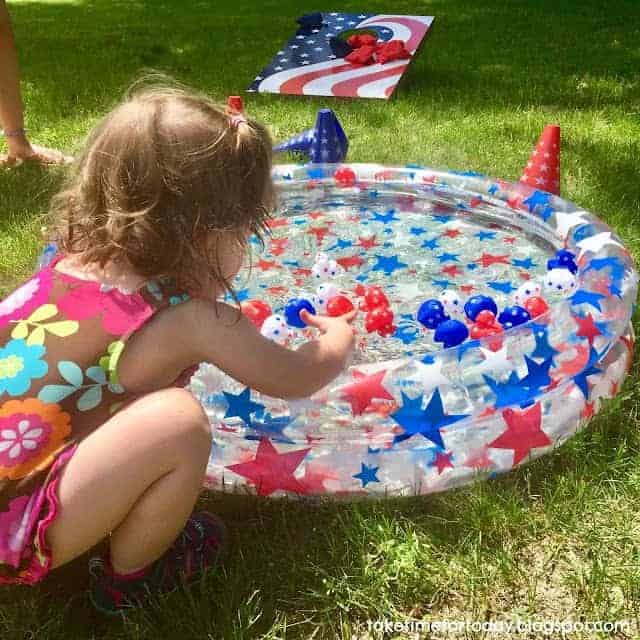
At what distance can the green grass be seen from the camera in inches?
60.9

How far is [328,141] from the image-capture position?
355cm

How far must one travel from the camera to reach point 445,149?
390 cm

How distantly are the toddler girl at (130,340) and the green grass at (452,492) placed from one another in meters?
0.23

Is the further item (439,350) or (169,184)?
(439,350)

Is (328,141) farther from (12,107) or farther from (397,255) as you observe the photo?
(12,107)

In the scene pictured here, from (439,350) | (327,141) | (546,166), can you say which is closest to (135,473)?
(439,350)

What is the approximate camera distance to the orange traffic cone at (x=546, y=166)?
3.10 m

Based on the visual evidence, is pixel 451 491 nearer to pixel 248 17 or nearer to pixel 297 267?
pixel 297 267

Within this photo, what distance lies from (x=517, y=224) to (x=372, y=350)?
1020mm

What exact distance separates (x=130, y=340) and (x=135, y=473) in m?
0.23

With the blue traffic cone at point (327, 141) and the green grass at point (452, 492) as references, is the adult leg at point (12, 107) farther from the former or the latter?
the blue traffic cone at point (327, 141)

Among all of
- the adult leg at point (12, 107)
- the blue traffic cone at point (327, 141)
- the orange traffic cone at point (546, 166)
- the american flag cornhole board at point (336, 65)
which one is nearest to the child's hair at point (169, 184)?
the orange traffic cone at point (546, 166)

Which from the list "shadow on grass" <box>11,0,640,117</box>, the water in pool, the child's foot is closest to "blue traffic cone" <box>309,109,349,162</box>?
the water in pool

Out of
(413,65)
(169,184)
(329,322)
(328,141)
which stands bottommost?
(413,65)
